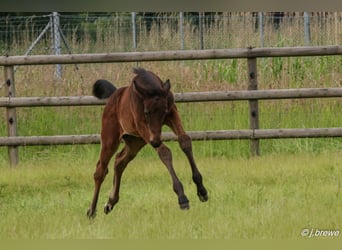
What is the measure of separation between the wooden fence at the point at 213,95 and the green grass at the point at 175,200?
0.34m

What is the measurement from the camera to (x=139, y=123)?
139 inches

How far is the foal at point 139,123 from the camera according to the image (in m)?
3.34

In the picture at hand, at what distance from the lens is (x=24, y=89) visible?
7406 mm

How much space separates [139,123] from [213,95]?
130 inches

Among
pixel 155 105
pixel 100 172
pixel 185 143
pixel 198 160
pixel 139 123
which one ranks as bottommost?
pixel 198 160

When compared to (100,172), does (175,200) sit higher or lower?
lower

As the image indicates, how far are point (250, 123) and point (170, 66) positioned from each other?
3.20 feet

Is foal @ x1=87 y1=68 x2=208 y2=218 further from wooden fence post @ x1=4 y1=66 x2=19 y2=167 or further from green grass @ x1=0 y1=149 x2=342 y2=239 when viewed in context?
wooden fence post @ x1=4 y1=66 x2=19 y2=167

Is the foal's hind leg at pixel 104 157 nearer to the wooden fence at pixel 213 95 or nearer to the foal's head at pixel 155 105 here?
the foal's head at pixel 155 105

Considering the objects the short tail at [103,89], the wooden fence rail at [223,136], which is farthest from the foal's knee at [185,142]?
the wooden fence rail at [223,136]

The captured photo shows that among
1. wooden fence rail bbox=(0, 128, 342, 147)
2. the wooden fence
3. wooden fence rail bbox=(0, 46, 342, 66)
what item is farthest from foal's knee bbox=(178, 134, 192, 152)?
wooden fence rail bbox=(0, 46, 342, 66)

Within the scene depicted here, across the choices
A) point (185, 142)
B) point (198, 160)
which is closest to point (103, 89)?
point (185, 142)

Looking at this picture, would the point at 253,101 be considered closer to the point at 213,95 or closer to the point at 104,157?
the point at 213,95

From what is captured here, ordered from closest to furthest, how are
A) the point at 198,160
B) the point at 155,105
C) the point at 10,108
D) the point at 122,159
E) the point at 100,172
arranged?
the point at 155,105, the point at 122,159, the point at 100,172, the point at 198,160, the point at 10,108
